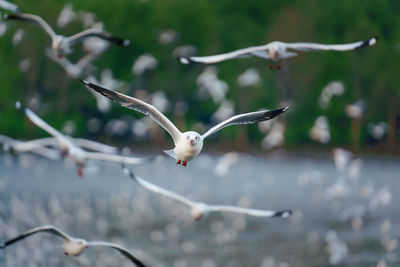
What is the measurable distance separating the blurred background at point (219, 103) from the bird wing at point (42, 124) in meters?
13.0

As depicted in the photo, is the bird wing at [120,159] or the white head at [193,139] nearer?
the white head at [193,139]

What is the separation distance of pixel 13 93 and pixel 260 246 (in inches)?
1497

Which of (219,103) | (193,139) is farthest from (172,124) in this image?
(219,103)

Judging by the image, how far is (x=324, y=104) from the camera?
64438mm

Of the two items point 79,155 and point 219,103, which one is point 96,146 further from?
point 219,103

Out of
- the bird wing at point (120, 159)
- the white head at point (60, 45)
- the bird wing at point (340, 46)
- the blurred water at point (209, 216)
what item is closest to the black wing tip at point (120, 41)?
the white head at point (60, 45)

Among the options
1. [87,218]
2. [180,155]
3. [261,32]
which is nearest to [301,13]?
[261,32]

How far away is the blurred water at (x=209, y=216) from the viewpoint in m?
31.1

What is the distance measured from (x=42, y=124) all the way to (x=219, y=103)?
45.2 meters

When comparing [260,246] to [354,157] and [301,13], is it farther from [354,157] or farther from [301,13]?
[301,13]

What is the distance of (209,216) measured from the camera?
134 feet

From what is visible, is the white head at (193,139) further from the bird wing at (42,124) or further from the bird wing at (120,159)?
the bird wing at (42,124)

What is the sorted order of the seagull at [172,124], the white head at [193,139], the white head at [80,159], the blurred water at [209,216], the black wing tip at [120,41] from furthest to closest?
1. the blurred water at [209,216]
2. the white head at [80,159]
3. the black wing tip at [120,41]
4. the white head at [193,139]
5. the seagull at [172,124]

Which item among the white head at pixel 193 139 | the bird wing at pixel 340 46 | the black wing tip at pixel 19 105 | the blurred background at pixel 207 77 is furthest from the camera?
the blurred background at pixel 207 77
